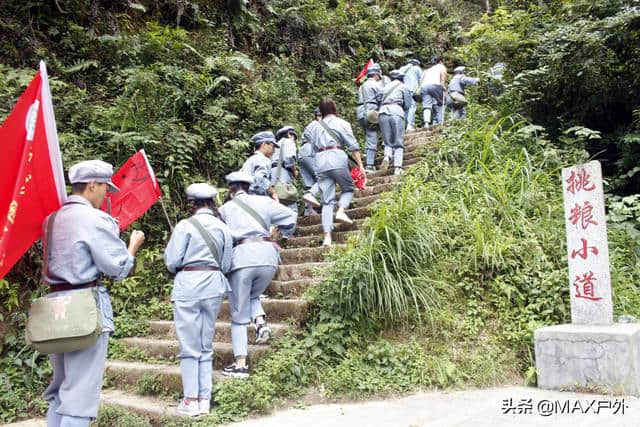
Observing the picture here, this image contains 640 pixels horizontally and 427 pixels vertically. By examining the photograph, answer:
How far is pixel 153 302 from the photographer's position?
652cm

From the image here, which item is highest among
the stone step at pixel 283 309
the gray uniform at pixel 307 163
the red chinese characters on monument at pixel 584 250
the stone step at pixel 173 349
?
the gray uniform at pixel 307 163

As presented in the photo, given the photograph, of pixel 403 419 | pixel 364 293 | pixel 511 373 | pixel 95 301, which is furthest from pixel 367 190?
pixel 95 301

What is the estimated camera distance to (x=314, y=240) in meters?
7.25

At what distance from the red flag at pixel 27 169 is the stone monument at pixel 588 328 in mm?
4109

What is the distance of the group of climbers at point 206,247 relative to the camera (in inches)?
123

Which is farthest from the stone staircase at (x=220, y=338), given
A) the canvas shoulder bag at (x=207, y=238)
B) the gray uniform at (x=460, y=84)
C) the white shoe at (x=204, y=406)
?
the gray uniform at (x=460, y=84)

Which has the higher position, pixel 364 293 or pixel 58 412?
pixel 364 293

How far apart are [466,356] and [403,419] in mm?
1246

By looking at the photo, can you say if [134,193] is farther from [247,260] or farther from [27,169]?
[27,169]

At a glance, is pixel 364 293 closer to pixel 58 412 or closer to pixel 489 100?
pixel 58 412

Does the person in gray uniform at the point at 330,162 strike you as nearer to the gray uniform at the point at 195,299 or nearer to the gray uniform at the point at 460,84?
A: the gray uniform at the point at 195,299

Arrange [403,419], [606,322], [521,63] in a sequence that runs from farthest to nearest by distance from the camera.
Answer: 1. [521,63]
2. [606,322]
3. [403,419]

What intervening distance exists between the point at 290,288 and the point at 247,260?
51.3 inches

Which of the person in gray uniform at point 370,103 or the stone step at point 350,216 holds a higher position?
the person in gray uniform at point 370,103
